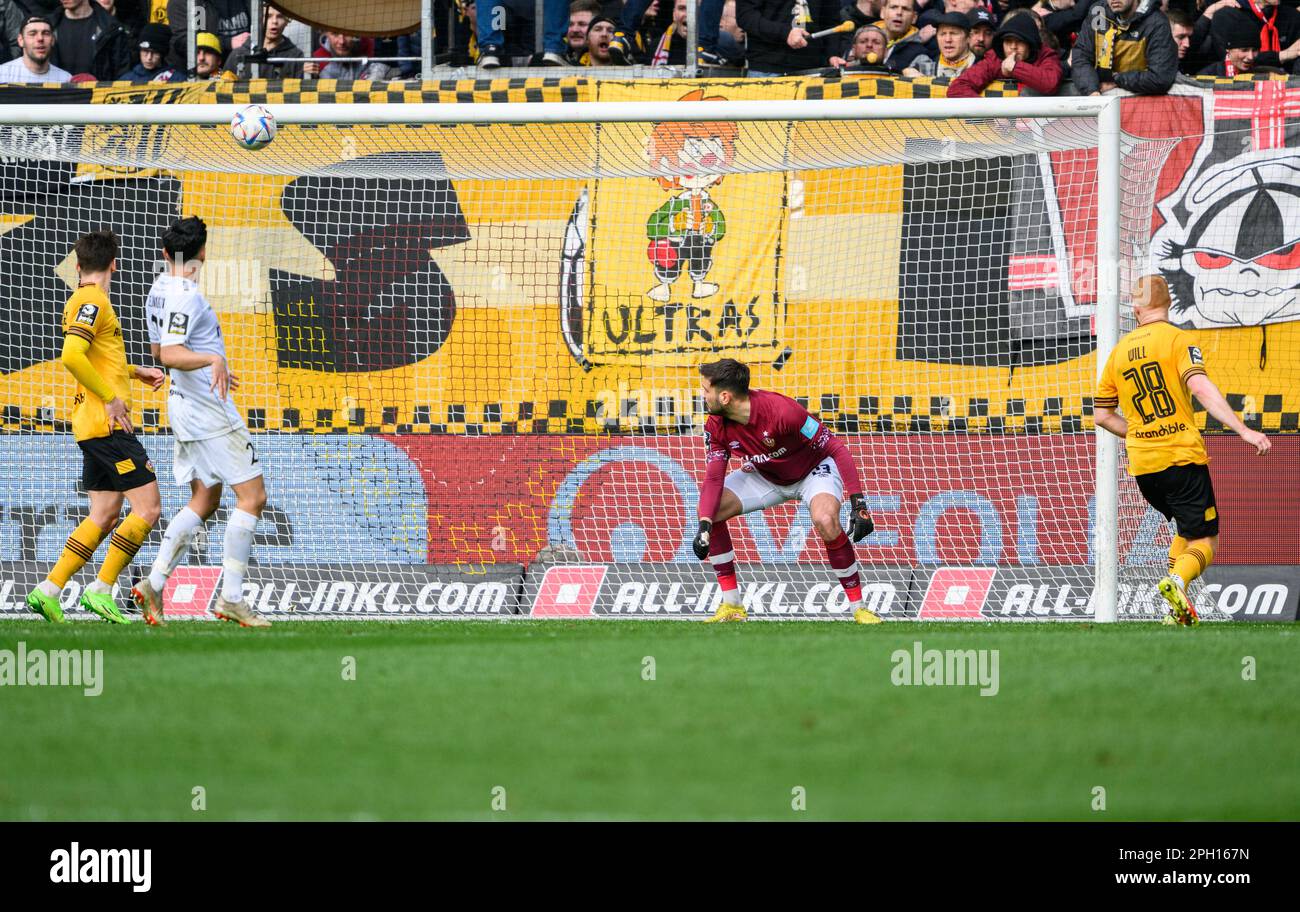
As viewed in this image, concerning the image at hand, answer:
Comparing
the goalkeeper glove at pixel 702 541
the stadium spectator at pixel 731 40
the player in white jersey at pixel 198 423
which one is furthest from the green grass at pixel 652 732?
the stadium spectator at pixel 731 40

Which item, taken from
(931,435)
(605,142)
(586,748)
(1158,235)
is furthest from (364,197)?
(586,748)

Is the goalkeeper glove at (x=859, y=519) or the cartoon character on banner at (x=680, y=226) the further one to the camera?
the cartoon character on banner at (x=680, y=226)

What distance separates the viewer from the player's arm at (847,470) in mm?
8844

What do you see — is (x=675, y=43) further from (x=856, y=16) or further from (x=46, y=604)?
(x=46, y=604)

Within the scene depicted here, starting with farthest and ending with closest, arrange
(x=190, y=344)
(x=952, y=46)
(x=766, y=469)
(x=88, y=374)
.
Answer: (x=952, y=46)
(x=766, y=469)
(x=190, y=344)
(x=88, y=374)

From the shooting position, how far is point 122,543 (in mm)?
8586

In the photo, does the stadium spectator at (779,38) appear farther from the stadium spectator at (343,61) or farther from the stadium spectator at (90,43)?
the stadium spectator at (90,43)

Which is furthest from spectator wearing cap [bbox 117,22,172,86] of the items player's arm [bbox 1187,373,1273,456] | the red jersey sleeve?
player's arm [bbox 1187,373,1273,456]

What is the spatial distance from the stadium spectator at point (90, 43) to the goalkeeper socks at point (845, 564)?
7.91 meters

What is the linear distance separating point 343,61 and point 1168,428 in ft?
25.2

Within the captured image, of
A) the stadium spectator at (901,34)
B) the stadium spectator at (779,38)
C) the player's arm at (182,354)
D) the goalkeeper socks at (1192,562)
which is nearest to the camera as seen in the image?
the player's arm at (182,354)

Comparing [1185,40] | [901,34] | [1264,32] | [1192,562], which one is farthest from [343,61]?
[1192,562]

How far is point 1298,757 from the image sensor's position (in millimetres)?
4848

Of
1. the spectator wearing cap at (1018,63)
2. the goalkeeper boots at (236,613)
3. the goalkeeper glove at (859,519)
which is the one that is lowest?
the goalkeeper boots at (236,613)
